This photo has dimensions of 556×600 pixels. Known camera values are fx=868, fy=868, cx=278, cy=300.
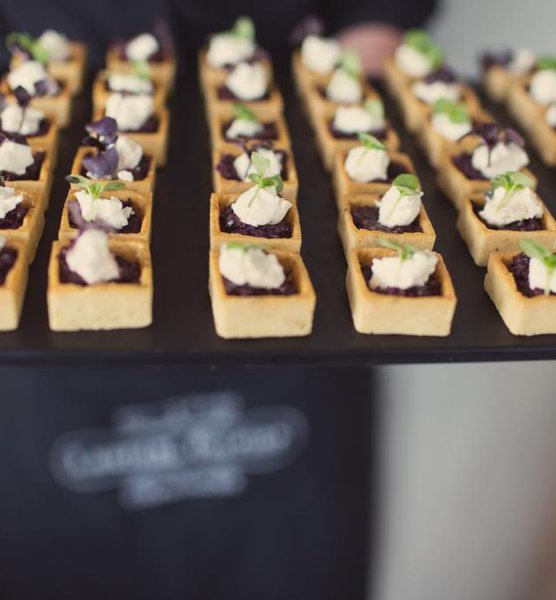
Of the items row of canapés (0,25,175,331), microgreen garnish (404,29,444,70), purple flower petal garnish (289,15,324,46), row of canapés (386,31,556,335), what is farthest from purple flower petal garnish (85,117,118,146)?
microgreen garnish (404,29,444,70)

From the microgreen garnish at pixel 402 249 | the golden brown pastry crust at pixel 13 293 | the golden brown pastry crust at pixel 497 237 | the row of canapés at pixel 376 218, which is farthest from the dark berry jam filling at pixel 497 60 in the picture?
the golden brown pastry crust at pixel 13 293

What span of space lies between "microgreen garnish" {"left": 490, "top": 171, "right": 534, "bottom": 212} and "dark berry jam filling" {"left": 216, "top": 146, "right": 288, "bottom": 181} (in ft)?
1.69

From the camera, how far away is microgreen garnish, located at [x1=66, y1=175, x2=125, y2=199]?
185 cm

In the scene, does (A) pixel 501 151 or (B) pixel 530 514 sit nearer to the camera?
(A) pixel 501 151

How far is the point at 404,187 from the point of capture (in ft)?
6.33

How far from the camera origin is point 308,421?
9.07 feet

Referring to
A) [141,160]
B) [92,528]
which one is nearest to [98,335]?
[141,160]

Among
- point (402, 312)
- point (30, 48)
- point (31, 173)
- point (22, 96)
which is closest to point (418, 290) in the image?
point (402, 312)

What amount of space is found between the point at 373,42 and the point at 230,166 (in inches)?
51.3

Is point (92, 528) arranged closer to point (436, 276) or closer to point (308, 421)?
point (308, 421)

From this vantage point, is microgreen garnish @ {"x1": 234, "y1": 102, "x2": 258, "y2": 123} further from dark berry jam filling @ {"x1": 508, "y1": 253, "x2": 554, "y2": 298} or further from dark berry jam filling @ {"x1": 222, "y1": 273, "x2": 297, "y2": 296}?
dark berry jam filling @ {"x1": 508, "y1": 253, "x2": 554, "y2": 298}

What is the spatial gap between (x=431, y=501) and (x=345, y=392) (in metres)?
0.95

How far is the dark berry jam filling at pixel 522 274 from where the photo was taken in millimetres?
1770

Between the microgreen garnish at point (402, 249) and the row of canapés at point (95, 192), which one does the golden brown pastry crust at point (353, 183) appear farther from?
the row of canapés at point (95, 192)
